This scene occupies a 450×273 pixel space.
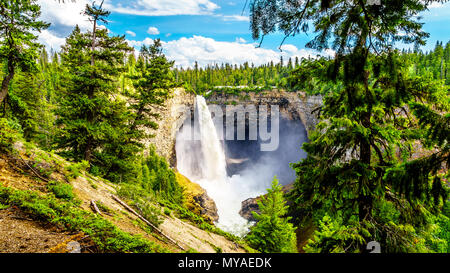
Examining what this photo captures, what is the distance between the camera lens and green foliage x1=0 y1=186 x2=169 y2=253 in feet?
14.3

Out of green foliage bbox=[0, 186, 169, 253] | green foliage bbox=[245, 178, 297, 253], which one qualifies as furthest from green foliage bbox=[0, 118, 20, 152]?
green foliage bbox=[245, 178, 297, 253]

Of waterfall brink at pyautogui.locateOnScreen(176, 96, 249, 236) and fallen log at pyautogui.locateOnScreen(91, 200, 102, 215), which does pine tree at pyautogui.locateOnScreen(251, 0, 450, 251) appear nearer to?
fallen log at pyautogui.locateOnScreen(91, 200, 102, 215)

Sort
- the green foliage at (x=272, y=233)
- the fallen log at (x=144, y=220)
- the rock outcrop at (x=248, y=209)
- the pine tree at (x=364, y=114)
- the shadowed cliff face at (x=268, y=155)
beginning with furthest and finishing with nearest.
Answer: the shadowed cliff face at (x=268, y=155), the rock outcrop at (x=248, y=209), the green foliage at (x=272, y=233), the fallen log at (x=144, y=220), the pine tree at (x=364, y=114)

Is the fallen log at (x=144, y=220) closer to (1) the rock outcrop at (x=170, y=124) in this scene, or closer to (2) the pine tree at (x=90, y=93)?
(2) the pine tree at (x=90, y=93)

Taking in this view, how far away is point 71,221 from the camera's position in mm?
4578

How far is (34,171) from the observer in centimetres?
646

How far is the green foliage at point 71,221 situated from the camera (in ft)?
14.3

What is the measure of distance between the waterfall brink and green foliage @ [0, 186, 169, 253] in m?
37.7

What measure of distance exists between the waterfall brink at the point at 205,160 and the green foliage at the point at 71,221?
37.7 metres

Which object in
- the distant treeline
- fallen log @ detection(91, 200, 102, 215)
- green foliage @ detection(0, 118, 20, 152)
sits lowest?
fallen log @ detection(91, 200, 102, 215)

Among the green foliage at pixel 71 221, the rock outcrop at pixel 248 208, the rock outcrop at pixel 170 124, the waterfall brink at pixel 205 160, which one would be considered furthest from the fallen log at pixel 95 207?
the waterfall brink at pixel 205 160

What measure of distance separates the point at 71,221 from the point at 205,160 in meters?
41.9
